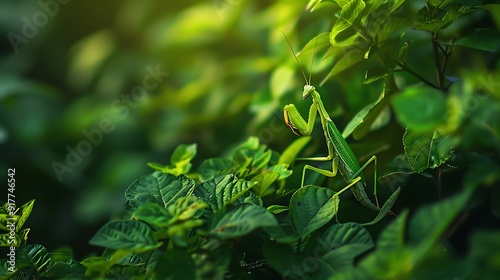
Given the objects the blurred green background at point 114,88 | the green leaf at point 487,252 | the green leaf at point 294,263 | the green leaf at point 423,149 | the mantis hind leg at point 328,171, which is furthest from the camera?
the blurred green background at point 114,88

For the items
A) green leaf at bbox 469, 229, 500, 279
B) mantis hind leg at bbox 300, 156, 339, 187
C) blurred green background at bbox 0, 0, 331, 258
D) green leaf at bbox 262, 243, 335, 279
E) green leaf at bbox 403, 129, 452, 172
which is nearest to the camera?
green leaf at bbox 469, 229, 500, 279

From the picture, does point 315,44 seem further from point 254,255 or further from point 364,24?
point 254,255

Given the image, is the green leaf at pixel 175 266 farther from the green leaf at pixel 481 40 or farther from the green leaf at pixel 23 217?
the green leaf at pixel 481 40

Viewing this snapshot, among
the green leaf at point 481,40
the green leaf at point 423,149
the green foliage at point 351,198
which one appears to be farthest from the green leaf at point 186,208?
the green leaf at point 481,40

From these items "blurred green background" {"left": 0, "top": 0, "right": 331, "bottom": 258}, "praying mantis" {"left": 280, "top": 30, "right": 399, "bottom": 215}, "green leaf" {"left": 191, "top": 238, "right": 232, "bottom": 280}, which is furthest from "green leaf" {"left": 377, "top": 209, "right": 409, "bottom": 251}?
"blurred green background" {"left": 0, "top": 0, "right": 331, "bottom": 258}

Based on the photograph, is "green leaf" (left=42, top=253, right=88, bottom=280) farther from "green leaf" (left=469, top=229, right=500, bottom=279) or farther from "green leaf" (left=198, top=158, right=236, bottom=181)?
"green leaf" (left=469, top=229, right=500, bottom=279)

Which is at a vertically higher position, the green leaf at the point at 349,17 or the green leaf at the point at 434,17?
the green leaf at the point at 349,17

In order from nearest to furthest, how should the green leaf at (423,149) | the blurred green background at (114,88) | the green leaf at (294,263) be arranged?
the green leaf at (294,263)
the green leaf at (423,149)
the blurred green background at (114,88)
